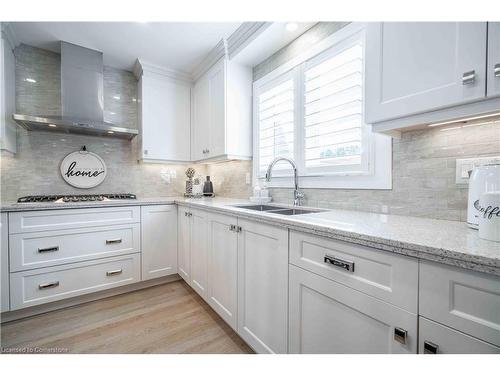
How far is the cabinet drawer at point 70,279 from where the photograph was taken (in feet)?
6.19

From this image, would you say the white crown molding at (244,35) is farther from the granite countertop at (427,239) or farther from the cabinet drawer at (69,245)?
the cabinet drawer at (69,245)

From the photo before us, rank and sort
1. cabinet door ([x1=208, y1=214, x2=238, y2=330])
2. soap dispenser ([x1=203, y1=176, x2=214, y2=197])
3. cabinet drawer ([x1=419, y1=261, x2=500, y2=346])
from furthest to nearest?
soap dispenser ([x1=203, y1=176, x2=214, y2=197]), cabinet door ([x1=208, y1=214, x2=238, y2=330]), cabinet drawer ([x1=419, y1=261, x2=500, y2=346])

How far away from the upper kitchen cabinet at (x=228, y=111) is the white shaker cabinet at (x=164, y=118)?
1.43 feet

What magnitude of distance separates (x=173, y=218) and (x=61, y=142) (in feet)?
4.81

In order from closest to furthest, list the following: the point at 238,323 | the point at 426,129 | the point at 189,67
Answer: the point at 426,129 → the point at 238,323 → the point at 189,67

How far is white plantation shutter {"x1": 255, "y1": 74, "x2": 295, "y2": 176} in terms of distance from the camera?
2047 mm

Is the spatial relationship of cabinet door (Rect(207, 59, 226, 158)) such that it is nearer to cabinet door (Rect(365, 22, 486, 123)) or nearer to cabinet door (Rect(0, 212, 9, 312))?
cabinet door (Rect(365, 22, 486, 123))

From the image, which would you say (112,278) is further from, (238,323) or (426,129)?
(426,129)

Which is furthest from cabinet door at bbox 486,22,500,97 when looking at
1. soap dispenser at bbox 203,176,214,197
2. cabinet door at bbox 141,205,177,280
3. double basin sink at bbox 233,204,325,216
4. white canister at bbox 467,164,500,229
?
soap dispenser at bbox 203,176,214,197

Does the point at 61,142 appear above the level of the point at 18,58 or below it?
below

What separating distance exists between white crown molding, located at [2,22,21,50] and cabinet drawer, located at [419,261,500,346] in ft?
11.2
